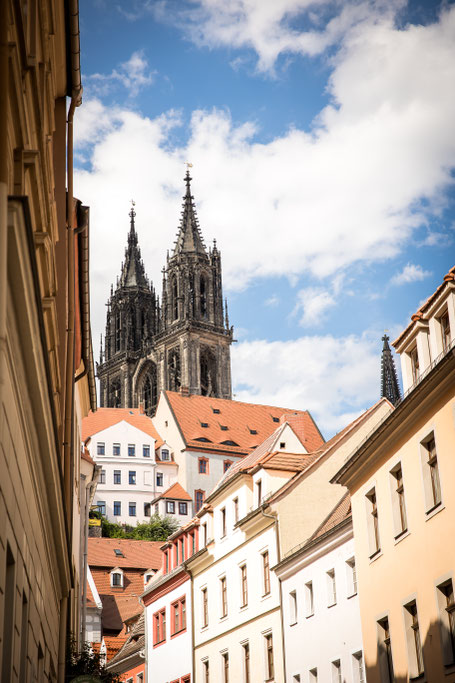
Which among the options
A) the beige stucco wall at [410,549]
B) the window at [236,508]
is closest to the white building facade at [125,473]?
the window at [236,508]

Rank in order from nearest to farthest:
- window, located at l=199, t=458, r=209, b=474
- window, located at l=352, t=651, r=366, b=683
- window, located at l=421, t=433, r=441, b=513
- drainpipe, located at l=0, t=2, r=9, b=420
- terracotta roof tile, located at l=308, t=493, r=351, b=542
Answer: drainpipe, located at l=0, t=2, r=9, b=420 → window, located at l=421, t=433, r=441, b=513 → window, located at l=352, t=651, r=366, b=683 → terracotta roof tile, located at l=308, t=493, r=351, b=542 → window, located at l=199, t=458, r=209, b=474

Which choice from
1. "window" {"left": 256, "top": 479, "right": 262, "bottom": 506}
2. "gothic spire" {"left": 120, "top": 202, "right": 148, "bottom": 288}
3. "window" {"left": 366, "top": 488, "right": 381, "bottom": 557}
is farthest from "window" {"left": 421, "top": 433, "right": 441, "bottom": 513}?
"gothic spire" {"left": 120, "top": 202, "right": 148, "bottom": 288}

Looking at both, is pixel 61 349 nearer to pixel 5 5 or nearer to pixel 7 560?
pixel 7 560

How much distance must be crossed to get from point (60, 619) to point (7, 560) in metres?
9.73

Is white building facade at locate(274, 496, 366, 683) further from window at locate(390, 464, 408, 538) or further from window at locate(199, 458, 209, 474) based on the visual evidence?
window at locate(199, 458, 209, 474)

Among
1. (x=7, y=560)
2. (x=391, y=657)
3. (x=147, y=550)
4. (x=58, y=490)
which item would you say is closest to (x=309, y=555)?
(x=391, y=657)

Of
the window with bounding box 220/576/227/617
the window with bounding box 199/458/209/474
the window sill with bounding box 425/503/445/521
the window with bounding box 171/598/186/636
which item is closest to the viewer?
the window sill with bounding box 425/503/445/521

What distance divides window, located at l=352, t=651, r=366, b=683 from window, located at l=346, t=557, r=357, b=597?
1.72 meters

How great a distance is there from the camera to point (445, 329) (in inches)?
906

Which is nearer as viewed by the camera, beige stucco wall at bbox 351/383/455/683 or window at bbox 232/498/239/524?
beige stucco wall at bbox 351/383/455/683

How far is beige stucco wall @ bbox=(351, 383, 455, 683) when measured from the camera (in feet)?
68.8

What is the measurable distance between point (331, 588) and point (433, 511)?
414 inches

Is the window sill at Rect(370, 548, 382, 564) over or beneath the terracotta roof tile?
beneath

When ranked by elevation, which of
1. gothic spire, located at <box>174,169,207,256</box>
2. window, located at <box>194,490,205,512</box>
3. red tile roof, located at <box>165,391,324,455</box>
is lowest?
window, located at <box>194,490,205,512</box>
